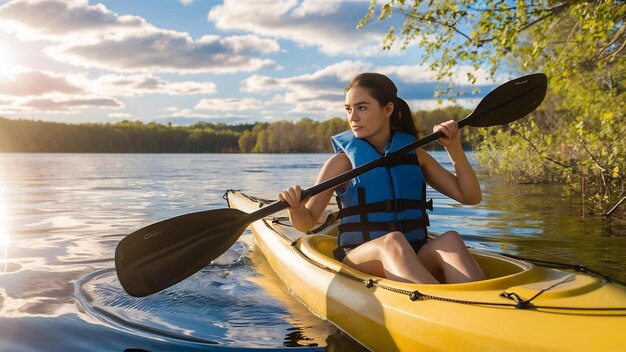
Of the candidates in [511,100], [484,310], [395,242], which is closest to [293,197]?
[395,242]

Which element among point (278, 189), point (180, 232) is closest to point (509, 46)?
point (180, 232)

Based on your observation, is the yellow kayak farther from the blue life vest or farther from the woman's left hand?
the woman's left hand

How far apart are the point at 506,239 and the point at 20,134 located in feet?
214

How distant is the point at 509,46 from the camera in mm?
5574

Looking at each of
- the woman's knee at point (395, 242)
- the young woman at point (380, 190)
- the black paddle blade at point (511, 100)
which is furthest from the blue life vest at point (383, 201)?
the black paddle blade at point (511, 100)

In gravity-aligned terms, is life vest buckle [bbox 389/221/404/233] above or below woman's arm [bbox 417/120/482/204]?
below

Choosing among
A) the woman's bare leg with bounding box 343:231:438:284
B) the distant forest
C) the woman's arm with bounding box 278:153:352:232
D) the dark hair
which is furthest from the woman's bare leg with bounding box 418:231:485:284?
the distant forest

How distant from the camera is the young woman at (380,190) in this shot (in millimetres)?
2779

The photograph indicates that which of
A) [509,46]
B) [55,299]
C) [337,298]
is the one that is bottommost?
[55,299]

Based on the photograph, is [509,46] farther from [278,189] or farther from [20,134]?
[20,134]

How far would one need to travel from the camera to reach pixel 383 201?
286 centimetres

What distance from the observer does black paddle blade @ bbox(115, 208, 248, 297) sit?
3114mm

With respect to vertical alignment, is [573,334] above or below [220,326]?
above

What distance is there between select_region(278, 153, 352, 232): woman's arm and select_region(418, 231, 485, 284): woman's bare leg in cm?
59
